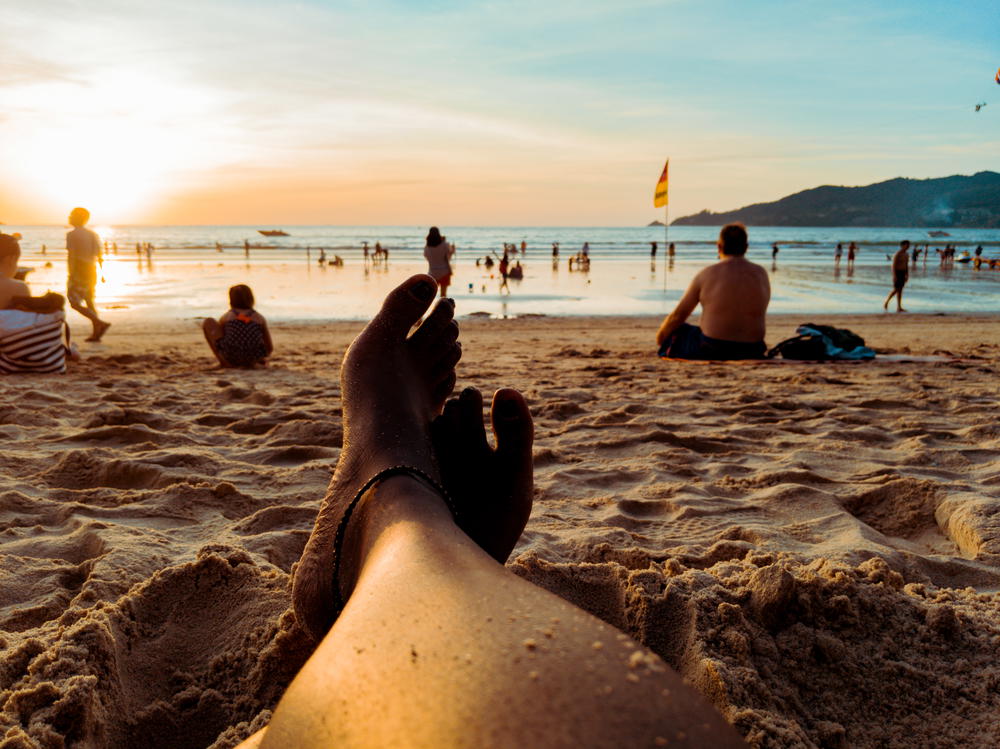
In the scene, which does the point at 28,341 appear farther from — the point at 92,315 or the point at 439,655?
→ the point at 439,655

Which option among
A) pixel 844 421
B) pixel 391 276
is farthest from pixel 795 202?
pixel 844 421

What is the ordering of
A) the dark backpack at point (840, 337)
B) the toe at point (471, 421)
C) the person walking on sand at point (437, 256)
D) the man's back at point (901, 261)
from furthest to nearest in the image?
the man's back at point (901, 261) → the person walking on sand at point (437, 256) → the dark backpack at point (840, 337) → the toe at point (471, 421)

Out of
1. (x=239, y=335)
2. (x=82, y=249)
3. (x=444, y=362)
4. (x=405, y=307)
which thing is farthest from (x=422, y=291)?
(x=82, y=249)

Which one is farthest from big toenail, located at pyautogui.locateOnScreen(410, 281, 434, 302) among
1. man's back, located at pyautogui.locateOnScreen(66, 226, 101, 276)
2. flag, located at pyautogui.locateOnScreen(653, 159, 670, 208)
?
flag, located at pyautogui.locateOnScreen(653, 159, 670, 208)

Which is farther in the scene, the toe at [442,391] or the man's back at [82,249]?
the man's back at [82,249]

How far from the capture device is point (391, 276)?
18.0 m

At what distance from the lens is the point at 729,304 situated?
4820 millimetres

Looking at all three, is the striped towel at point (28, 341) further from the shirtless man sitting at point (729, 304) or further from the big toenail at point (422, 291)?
the shirtless man sitting at point (729, 304)

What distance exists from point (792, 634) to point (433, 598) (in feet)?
2.64

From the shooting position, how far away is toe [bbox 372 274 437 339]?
76.9 inches

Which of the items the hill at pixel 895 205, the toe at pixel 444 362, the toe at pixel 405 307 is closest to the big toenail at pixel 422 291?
the toe at pixel 405 307

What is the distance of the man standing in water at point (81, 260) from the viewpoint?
20.9 feet

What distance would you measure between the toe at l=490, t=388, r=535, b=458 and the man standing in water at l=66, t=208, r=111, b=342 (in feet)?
20.3

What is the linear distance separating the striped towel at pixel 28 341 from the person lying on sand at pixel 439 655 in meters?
3.82
